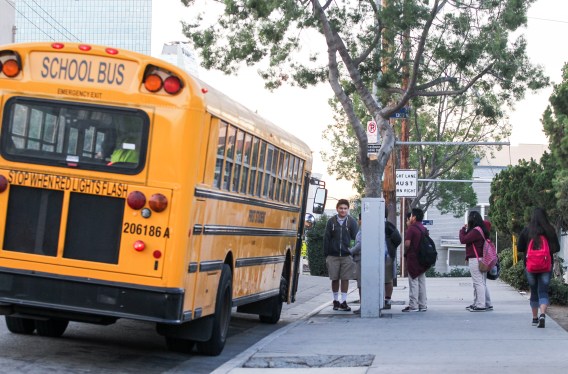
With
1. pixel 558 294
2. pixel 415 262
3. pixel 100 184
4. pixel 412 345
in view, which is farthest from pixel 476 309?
pixel 100 184

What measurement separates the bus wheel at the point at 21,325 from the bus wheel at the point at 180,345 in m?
1.69

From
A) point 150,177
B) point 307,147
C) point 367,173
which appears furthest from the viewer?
point 367,173

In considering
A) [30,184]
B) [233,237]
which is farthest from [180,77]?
[233,237]

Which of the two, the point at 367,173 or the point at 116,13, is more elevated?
the point at 116,13

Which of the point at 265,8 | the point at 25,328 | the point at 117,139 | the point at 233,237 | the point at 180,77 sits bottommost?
the point at 25,328

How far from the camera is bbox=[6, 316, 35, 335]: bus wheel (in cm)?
1236

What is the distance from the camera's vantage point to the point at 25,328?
40.9 ft

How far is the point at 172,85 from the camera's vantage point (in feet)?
33.0

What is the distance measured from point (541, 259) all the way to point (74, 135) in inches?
264

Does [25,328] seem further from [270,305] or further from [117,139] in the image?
[270,305]

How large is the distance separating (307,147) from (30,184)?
25.6 ft

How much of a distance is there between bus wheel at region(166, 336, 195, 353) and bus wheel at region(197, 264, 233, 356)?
163 millimetres

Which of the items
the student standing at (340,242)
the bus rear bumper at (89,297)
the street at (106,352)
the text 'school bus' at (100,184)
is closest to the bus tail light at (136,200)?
the text 'school bus' at (100,184)

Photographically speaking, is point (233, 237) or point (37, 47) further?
point (233, 237)
